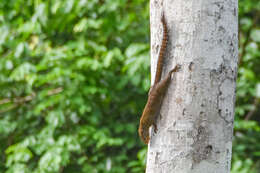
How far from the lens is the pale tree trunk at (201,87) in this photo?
3.25 ft

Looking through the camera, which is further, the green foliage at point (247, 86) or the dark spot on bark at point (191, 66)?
the green foliage at point (247, 86)

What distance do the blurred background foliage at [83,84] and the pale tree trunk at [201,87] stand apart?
Result: 5.26ft

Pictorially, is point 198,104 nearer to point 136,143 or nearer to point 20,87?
point 136,143

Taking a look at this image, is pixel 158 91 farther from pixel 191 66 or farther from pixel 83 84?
pixel 83 84

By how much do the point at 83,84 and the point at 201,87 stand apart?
6.89ft

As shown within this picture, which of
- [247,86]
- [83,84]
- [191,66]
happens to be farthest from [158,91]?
[247,86]

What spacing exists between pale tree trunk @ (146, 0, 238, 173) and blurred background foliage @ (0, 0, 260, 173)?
5.26ft

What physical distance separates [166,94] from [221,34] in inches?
9.8

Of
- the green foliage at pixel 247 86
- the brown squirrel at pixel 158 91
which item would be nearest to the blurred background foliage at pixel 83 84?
the green foliage at pixel 247 86

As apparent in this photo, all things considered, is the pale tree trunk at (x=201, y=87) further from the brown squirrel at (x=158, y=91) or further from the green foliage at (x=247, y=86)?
the green foliage at (x=247, y=86)

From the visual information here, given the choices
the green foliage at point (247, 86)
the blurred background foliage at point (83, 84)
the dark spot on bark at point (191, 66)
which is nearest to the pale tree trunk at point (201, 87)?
the dark spot on bark at point (191, 66)

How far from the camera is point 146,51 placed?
2.81m

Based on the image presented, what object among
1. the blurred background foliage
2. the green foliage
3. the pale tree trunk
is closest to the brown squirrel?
the pale tree trunk

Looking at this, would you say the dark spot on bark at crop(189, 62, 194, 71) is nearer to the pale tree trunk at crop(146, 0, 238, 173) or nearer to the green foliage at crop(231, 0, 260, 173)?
the pale tree trunk at crop(146, 0, 238, 173)
